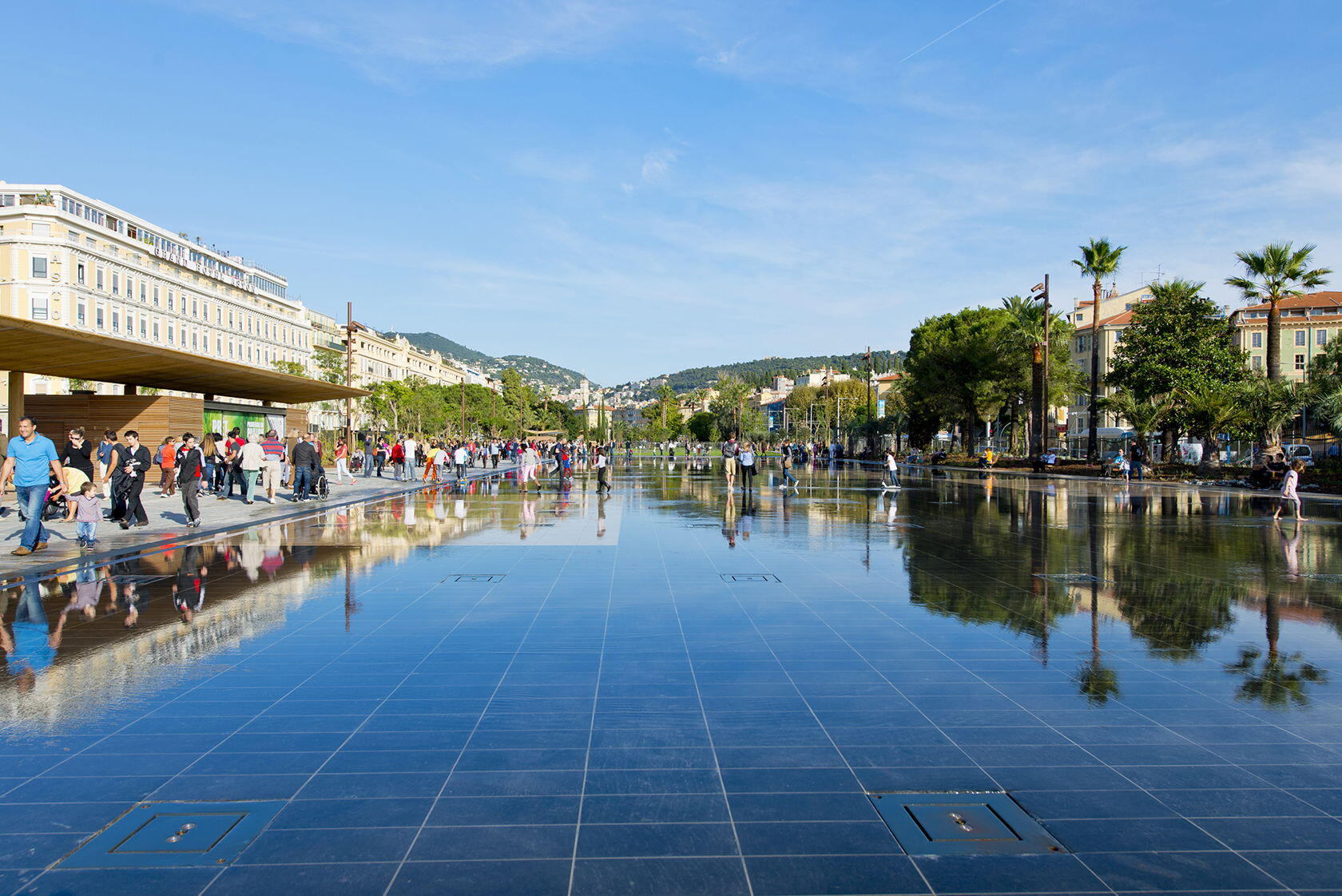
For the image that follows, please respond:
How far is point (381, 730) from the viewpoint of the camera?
4.97 m

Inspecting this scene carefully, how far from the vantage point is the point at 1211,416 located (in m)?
36.7

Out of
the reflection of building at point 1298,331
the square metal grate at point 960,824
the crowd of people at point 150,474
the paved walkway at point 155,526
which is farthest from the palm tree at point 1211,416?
the reflection of building at point 1298,331

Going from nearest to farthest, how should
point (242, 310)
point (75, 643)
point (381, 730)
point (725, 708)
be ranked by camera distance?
point (381, 730), point (725, 708), point (75, 643), point (242, 310)

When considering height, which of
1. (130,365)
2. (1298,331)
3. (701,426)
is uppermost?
(1298,331)

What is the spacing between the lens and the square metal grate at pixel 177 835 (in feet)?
11.3

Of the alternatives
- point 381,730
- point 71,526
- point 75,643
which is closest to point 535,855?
point 381,730

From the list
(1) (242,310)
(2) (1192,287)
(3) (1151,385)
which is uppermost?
(1) (242,310)

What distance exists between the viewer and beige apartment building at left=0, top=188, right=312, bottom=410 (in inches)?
2399

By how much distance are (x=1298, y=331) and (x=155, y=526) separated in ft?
297

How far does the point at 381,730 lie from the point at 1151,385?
1820 inches

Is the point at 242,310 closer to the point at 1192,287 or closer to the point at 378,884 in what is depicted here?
the point at 1192,287

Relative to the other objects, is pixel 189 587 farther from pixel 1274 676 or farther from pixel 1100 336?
pixel 1100 336

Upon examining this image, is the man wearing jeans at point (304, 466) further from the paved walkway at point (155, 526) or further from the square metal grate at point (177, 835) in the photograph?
the square metal grate at point (177, 835)

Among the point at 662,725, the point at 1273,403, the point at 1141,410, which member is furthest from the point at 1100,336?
the point at 662,725
